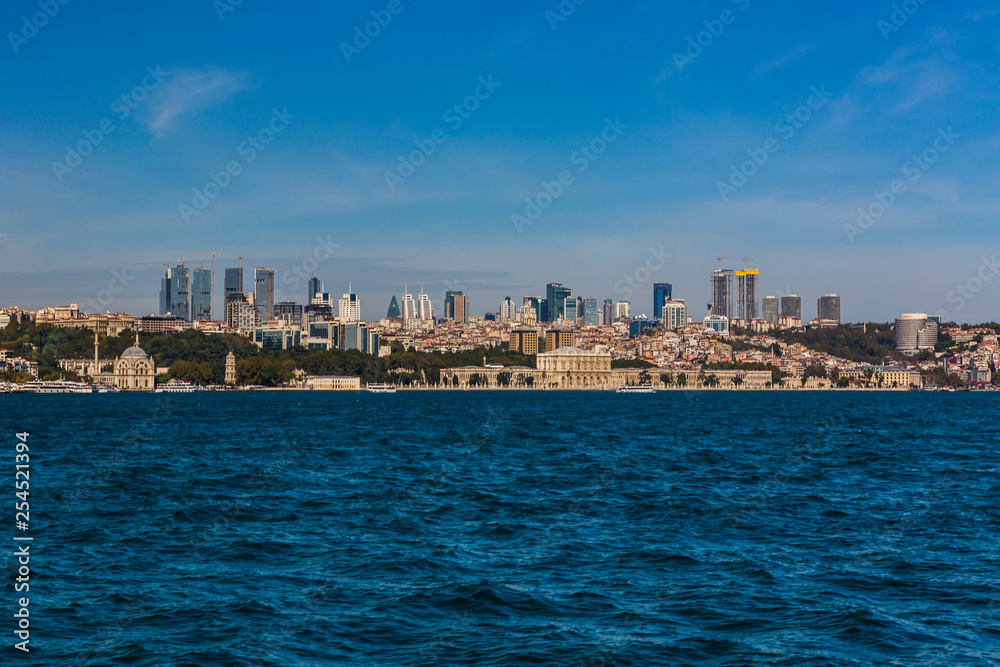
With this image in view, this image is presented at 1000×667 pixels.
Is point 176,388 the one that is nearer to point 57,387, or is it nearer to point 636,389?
point 57,387

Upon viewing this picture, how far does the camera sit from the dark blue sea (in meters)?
9.52

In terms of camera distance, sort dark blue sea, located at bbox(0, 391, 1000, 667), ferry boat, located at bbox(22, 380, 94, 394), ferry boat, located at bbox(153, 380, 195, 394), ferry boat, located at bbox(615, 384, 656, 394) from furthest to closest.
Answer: ferry boat, located at bbox(615, 384, 656, 394)
ferry boat, located at bbox(153, 380, 195, 394)
ferry boat, located at bbox(22, 380, 94, 394)
dark blue sea, located at bbox(0, 391, 1000, 667)

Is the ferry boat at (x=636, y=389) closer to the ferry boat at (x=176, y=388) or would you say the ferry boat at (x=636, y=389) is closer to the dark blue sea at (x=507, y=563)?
the ferry boat at (x=176, y=388)

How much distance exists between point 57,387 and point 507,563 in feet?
→ 414

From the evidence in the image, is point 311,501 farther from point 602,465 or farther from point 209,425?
point 209,425

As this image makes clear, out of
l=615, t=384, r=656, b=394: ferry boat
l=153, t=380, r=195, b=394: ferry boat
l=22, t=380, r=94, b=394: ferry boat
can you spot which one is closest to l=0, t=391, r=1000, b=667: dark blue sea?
l=22, t=380, r=94, b=394: ferry boat

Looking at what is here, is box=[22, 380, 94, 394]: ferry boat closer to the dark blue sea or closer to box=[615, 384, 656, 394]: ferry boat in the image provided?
box=[615, 384, 656, 394]: ferry boat

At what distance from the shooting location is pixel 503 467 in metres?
25.1

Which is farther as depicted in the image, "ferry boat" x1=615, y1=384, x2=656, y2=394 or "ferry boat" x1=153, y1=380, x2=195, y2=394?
"ferry boat" x1=615, y1=384, x2=656, y2=394

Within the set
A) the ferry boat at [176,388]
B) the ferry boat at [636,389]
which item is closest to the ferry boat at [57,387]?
the ferry boat at [176,388]

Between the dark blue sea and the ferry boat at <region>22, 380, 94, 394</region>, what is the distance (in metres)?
107

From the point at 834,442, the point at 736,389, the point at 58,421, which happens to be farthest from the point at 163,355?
the point at 834,442

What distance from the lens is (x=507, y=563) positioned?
12852 millimetres

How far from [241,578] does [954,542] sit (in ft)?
31.0
